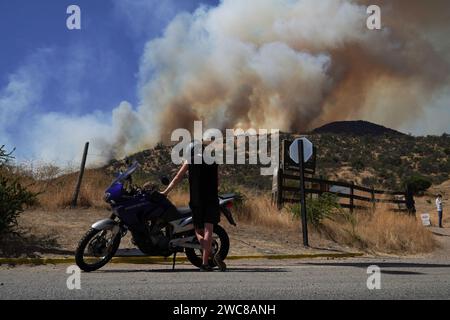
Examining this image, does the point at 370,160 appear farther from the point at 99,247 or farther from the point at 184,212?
the point at 99,247

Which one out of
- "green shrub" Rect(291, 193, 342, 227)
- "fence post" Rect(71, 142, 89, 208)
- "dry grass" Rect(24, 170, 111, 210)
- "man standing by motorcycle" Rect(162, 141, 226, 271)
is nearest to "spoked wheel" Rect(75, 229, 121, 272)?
"man standing by motorcycle" Rect(162, 141, 226, 271)

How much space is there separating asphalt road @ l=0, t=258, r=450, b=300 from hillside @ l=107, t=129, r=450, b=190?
36.1 metres

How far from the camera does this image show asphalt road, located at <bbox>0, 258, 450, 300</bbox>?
5.39m

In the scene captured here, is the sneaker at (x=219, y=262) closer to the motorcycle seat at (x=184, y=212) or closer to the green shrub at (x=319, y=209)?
the motorcycle seat at (x=184, y=212)

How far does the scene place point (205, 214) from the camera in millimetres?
7516

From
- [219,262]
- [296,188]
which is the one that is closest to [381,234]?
[296,188]

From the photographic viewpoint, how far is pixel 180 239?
25.6 feet

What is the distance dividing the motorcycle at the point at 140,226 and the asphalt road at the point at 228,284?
305mm

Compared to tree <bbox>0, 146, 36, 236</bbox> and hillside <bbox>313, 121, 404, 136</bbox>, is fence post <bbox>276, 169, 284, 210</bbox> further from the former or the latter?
hillside <bbox>313, 121, 404, 136</bbox>

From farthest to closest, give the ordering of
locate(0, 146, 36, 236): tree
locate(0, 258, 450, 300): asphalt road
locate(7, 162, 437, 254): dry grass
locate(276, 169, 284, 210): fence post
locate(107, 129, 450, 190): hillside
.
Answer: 1. locate(107, 129, 450, 190): hillside
2. locate(276, 169, 284, 210): fence post
3. locate(7, 162, 437, 254): dry grass
4. locate(0, 146, 36, 236): tree
5. locate(0, 258, 450, 300): asphalt road

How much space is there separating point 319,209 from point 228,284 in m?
9.55

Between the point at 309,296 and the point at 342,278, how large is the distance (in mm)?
1797

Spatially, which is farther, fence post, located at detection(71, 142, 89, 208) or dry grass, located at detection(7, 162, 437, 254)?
fence post, located at detection(71, 142, 89, 208)

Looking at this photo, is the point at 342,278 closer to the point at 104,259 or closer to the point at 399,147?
the point at 104,259
